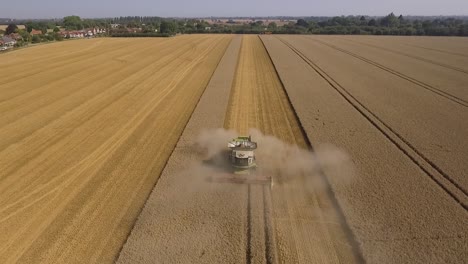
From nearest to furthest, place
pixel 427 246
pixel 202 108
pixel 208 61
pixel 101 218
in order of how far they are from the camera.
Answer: pixel 427 246 < pixel 101 218 < pixel 202 108 < pixel 208 61

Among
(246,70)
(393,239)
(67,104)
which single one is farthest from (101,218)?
(246,70)

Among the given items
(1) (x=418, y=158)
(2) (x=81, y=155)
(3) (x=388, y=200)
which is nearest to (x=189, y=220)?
(3) (x=388, y=200)

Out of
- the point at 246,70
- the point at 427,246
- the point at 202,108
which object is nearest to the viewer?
the point at 427,246

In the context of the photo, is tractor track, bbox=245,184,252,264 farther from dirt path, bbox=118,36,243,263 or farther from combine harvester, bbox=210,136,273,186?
combine harvester, bbox=210,136,273,186

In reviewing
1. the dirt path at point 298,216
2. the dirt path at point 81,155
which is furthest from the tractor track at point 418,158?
the dirt path at point 81,155

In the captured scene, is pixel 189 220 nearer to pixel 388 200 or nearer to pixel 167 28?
pixel 388 200

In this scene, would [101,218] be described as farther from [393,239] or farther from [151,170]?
[393,239]

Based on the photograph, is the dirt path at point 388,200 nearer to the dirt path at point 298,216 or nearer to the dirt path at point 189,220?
the dirt path at point 298,216
